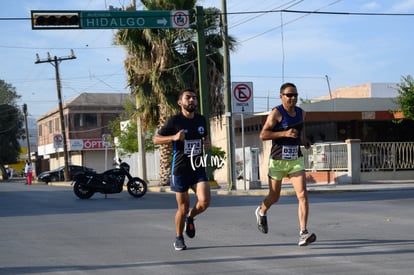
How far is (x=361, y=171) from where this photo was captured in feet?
85.0

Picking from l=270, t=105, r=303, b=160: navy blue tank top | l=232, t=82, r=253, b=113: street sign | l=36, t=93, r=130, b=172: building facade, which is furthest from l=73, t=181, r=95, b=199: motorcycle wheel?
l=36, t=93, r=130, b=172: building facade

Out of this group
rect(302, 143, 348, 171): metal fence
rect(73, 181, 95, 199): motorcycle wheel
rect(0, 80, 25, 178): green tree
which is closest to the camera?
rect(73, 181, 95, 199): motorcycle wheel

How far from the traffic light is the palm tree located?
19.0ft

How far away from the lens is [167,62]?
26.6 meters

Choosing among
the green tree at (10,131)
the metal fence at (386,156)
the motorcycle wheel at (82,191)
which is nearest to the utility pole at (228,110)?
the motorcycle wheel at (82,191)

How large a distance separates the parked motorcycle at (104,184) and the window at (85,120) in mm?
46416

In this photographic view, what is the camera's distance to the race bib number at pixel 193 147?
8.09m

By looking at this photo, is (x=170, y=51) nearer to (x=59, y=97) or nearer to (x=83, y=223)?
(x=83, y=223)

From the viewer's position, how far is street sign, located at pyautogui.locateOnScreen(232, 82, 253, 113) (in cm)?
2181

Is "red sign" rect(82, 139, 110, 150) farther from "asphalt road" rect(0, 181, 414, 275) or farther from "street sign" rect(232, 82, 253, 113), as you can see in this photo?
"asphalt road" rect(0, 181, 414, 275)

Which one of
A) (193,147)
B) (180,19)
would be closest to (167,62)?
(180,19)

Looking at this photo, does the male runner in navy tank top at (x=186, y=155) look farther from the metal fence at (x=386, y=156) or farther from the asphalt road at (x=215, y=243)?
the metal fence at (x=386, y=156)

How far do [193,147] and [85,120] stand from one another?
59.7 meters

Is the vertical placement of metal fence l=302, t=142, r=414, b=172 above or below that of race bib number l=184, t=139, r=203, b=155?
below
